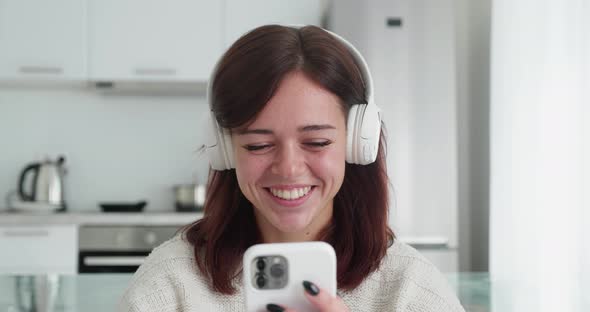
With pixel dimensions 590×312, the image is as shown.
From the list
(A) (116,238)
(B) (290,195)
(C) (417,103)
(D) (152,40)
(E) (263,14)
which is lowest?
(A) (116,238)

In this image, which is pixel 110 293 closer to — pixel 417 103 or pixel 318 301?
pixel 318 301

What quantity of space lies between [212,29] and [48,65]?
843mm

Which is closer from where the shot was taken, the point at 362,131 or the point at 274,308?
the point at 274,308

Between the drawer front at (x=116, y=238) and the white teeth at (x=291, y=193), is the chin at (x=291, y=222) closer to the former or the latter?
the white teeth at (x=291, y=193)

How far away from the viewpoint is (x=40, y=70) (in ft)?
11.0

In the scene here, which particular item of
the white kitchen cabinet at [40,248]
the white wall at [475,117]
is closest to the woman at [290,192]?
the white kitchen cabinet at [40,248]

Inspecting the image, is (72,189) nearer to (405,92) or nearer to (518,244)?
(405,92)

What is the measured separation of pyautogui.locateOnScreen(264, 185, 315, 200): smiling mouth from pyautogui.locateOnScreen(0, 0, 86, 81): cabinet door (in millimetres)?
2703

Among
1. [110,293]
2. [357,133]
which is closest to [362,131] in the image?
[357,133]

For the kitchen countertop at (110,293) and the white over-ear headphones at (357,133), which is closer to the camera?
the white over-ear headphones at (357,133)

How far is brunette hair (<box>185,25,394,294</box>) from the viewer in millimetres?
899

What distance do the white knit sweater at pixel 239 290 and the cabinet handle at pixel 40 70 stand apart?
102 inches

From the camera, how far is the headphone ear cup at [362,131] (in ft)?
3.11

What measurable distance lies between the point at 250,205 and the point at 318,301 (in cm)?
34
